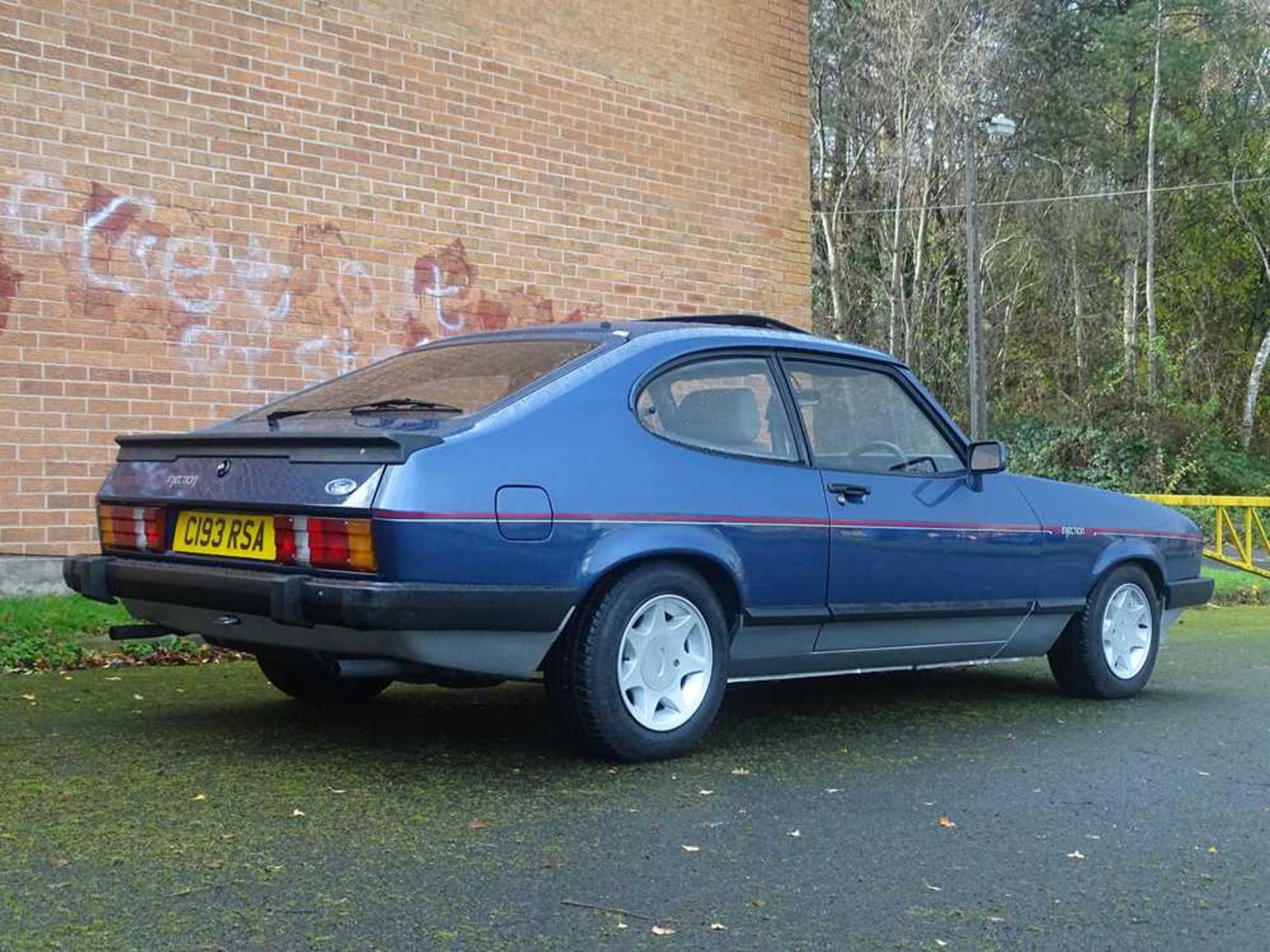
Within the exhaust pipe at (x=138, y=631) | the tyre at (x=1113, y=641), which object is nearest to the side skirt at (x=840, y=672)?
the tyre at (x=1113, y=641)

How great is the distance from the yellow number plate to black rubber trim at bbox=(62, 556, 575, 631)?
61mm

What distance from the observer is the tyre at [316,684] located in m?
5.64

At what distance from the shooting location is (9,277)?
25.7ft

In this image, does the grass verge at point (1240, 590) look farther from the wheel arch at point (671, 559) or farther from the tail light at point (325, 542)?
the tail light at point (325, 542)

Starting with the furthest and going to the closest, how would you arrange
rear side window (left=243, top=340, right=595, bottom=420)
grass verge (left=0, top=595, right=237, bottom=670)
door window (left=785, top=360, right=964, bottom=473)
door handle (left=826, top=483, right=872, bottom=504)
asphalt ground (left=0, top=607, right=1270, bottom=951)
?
grass verge (left=0, top=595, right=237, bottom=670)
door window (left=785, top=360, right=964, bottom=473)
door handle (left=826, top=483, right=872, bottom=504)
rear side window (left=243, top=340, right=595, bottom=420)
asphalt ground (left=0, top=607, right=1270, bottom=951)

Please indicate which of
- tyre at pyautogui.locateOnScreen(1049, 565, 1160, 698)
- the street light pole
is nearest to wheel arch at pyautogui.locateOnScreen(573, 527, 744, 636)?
A: tyre at pyautogui.locateOnScreen(1049, 565, 1160, 698)

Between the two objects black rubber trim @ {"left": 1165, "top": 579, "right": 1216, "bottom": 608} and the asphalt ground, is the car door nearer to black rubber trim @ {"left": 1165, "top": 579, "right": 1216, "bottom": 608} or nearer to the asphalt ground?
the asphalt ground

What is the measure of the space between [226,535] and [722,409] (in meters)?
1.78

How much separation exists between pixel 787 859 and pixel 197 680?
356 centimetres

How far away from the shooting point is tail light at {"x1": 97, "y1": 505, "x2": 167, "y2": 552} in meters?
4.90

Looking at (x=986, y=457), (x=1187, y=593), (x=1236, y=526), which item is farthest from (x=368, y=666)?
(x=1236, y=526)

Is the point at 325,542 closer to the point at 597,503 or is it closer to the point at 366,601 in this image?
the point at 366,601

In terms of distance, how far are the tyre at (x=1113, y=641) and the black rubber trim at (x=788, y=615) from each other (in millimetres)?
1773

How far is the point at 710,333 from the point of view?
5363mm
